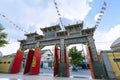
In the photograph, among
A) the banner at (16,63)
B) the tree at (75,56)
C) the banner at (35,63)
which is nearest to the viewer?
the banner at (35,63)

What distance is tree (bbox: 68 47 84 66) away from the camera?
26.3 m

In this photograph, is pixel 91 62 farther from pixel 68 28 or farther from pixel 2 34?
pixel 2 34

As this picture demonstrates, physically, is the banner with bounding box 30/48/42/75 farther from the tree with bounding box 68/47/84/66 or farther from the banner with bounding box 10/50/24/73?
the tree with bounding box 68/47/84/66

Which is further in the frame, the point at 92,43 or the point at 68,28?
the point at 68,28

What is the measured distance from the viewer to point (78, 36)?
43.7ft

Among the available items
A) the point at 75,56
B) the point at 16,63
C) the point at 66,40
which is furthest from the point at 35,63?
the point at 75,56

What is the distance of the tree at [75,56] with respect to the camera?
86.2 ft

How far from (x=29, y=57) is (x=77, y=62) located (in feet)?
→ 43.3

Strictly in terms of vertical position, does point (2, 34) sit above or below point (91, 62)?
above

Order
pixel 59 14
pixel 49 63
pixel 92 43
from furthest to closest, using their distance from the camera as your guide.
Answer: pixel 49 63 → pixel 92 43 → pixel 59 14

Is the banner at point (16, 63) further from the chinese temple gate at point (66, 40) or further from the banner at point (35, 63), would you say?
the banner at point (35, 63)

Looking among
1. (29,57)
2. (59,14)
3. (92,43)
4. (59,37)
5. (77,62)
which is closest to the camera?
(59,14)

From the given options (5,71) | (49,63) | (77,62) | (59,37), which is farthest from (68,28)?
(49,63)

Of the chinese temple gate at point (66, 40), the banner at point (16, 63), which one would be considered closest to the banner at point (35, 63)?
the chinese temple gate at point (66, 40)
